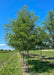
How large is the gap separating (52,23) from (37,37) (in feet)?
10.2

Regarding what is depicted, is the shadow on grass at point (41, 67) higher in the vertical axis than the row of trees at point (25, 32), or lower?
lower

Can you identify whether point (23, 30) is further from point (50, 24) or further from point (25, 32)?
point (50, 24)

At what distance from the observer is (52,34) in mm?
10562

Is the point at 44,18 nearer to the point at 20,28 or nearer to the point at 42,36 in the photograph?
the point at 42,36

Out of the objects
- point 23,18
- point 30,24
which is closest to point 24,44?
point 30,24

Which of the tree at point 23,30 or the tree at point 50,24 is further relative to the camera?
the tree at point 50,24

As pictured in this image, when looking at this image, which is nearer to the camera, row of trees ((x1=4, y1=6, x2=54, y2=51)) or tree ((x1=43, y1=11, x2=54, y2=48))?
row of trees ((x1=4, y1=6, x2=54, y2=51))

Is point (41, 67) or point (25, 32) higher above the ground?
point (25, 32)

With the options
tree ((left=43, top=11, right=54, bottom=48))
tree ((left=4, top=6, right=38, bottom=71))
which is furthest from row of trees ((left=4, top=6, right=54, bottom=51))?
tree ((left=43, top=11, right=54, bottom=48))

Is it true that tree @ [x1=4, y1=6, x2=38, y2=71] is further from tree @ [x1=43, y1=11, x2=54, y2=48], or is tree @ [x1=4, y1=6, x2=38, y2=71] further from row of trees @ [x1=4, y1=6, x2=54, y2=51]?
tree @ [x1=43, y1=11, x2=54, y2=48]

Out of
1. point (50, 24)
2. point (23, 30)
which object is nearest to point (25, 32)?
point (23, 30)

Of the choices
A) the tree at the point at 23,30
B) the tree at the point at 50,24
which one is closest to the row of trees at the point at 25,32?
the tree at the point at 23,30

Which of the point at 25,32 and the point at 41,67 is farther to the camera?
the point at 41,67

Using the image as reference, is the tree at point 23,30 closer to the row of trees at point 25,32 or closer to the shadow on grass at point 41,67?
the row of trees at point 25,32
